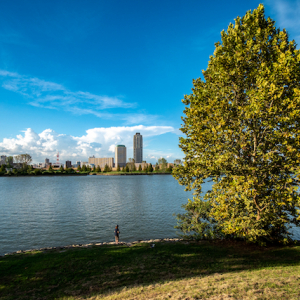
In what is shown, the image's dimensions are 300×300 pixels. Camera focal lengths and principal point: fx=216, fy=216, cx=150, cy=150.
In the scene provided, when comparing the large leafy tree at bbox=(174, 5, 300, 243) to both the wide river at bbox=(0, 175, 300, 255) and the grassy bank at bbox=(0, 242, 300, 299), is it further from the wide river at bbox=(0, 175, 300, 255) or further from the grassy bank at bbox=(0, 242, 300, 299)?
the wide river at bbox=(0, 175, 300, 255)

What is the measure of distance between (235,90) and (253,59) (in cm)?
200

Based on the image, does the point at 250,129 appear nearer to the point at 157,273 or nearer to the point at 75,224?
the point at 157,273

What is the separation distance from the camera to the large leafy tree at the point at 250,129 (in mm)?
11298

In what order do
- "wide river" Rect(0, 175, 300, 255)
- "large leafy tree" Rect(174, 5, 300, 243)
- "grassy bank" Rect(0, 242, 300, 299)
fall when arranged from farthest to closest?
"wide river" Rect(0, 175, 300, 255) < "large leafy tree" Rect(174, 5, 300, 243) < "grassy bank" Rect(0, 242, 300, 299)

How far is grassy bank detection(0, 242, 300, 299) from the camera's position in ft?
27.0

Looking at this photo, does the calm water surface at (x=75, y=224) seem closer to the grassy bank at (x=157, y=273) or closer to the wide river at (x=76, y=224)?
the wide river at (x=76, y=224)

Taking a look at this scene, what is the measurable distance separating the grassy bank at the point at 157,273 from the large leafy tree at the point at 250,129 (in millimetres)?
1898

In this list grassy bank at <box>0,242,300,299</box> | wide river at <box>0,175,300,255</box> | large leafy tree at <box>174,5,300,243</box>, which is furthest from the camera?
wide river at <box>0,175,300,255</box>

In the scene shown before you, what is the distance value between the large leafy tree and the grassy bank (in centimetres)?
190

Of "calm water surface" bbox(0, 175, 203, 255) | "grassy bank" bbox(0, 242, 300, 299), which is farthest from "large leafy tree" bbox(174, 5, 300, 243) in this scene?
"calm water surface" bbox(0, 175, 203, 255)

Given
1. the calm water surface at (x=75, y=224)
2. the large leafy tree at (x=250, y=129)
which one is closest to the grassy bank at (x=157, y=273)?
the large leafy tree at (x=250, y=129)

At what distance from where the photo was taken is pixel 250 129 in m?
12.4

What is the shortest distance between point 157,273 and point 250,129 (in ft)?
30.3

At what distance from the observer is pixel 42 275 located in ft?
35.8
